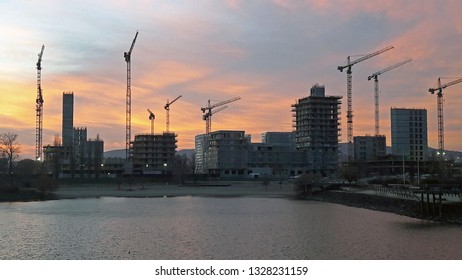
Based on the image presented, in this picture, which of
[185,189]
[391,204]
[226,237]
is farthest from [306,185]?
[226,237]

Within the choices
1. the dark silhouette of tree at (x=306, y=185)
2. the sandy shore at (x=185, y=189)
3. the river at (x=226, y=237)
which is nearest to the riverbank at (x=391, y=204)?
the river at (x=226, y=237)

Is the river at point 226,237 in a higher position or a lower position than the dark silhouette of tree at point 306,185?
lower

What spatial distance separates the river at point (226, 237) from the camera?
43406mm

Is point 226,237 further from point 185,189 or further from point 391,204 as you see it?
point 185,189

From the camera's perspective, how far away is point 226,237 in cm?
5222

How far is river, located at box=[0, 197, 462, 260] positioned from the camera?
142 ft

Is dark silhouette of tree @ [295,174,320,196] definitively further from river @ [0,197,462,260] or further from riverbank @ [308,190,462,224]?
river @ [0,197,462,260]

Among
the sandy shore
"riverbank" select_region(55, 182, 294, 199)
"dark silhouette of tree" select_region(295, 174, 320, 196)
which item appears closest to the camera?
"dark silhouette of tree" select_region(295, 174, 320, 196)

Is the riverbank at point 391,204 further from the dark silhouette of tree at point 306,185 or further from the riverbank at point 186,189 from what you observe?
the riverbank at point 186,189

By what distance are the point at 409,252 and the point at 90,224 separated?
3696cm

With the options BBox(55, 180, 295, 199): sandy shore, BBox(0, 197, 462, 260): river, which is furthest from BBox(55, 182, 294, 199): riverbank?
BBox(0, 197, 462, 260): river

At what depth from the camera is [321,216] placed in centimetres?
7431
